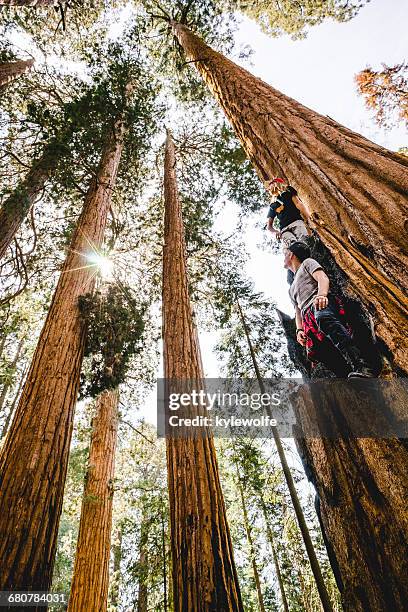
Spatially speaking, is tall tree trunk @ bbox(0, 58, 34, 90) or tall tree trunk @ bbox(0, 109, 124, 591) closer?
tall tree trunk @ bbox(0, 109, 124, 591)

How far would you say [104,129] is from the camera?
6812 millimetres

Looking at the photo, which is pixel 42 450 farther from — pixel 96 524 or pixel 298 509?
pixel 298 509

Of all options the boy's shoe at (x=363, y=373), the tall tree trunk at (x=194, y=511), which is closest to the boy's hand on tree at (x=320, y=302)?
the boy's shoe at (x=363, y=373)

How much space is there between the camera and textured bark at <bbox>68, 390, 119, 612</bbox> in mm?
5059

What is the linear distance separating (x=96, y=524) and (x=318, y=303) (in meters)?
6.00

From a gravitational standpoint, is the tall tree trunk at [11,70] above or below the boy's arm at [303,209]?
above

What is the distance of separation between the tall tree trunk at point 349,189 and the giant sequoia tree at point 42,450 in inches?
124

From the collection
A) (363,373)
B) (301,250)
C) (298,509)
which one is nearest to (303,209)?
(301,250)

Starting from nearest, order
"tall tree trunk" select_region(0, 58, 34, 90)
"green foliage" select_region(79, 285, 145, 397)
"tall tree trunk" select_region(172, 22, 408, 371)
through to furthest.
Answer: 1. "tall tree trunk" select_region(172, 22, 408, 371)
2. "green foliage" select_region(79, 285, 145, 397)
3. "tall tree trunk" select_region(0, 58, 34, 90)

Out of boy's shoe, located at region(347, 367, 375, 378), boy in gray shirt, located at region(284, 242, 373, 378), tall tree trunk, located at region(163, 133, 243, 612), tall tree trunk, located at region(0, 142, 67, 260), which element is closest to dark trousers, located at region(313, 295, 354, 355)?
boy in gray shirt, located at region(284, 242, 373, 378)

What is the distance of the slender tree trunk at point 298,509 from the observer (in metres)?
6.52

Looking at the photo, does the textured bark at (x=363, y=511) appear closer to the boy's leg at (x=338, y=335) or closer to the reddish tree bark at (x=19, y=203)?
the boy's leg at (x=338, y=335)

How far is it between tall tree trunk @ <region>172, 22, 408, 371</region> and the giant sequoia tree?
10.3 feet

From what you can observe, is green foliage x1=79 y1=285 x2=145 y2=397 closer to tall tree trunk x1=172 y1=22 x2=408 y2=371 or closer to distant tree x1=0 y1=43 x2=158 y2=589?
distant tree x1=0 y1=43 x2=158 y2=589
